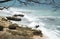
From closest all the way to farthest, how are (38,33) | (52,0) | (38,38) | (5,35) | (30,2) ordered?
(52,0), (30,2), (5,35), (38,38), (38,33)

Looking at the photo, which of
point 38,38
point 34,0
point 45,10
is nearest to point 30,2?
point 34,0

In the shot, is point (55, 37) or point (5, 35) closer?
point (5, 35)

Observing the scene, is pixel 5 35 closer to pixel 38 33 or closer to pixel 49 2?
pixel 38 33

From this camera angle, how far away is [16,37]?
42.9 feet

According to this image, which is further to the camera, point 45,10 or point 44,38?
point 45,10

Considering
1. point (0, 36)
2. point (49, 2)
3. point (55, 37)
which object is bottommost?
point (55, 37)

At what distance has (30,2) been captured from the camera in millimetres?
4195

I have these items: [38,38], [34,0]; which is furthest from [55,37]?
[34,0]

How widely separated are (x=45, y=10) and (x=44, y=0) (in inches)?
1575

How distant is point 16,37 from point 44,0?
9056 mm

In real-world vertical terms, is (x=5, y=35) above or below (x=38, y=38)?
above

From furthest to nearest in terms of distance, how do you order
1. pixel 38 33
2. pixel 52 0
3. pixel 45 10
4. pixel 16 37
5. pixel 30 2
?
pixel 45 10 < pixel 38 33 < pixel 16 37 < pixel 30 2 < pixel 52 0

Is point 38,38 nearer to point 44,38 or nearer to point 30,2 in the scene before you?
point 44,38

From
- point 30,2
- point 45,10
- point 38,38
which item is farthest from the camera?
point 45,10
